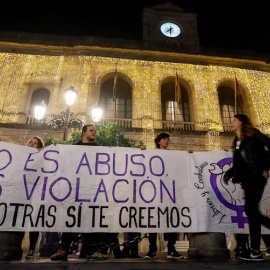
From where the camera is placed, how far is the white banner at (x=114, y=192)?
3029mm

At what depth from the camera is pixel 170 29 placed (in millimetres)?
15648

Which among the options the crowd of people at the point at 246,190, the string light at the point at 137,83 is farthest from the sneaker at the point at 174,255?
the string light at the point at 137,83

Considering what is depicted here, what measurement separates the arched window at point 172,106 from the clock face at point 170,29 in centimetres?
357

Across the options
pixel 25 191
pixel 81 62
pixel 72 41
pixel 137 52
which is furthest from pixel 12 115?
pixel 25 191

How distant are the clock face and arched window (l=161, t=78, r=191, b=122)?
11.7 feet

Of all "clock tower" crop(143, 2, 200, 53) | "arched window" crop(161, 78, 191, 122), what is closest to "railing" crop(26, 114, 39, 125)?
"arched window" crop(161, 78, 191, 122)

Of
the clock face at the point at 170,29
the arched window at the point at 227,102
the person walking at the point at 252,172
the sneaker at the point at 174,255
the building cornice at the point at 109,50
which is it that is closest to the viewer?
the person walking at the point at 252,172

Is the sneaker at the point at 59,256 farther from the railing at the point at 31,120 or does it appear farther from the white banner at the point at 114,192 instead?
the railing at the point at 31,120

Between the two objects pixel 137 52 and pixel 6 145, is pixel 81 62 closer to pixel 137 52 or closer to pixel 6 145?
pixel 137 52

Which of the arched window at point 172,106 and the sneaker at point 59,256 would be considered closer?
the sneaker at point 59,256

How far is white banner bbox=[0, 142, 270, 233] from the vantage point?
119 inches

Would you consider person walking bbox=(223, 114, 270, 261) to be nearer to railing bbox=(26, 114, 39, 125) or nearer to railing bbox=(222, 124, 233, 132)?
railing bbox=(222, 124, 233, 132)

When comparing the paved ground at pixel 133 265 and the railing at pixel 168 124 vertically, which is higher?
the railing at pixel 168 124

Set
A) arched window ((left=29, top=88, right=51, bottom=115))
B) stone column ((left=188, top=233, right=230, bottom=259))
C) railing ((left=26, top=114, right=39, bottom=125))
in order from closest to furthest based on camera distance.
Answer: stone column ((left=188, top=233, right=230, bottom=259))
railing ((left=26, top=114, right=39, bottom=125))
arched window ((left=29, top=88, right=51, bottom=115))
